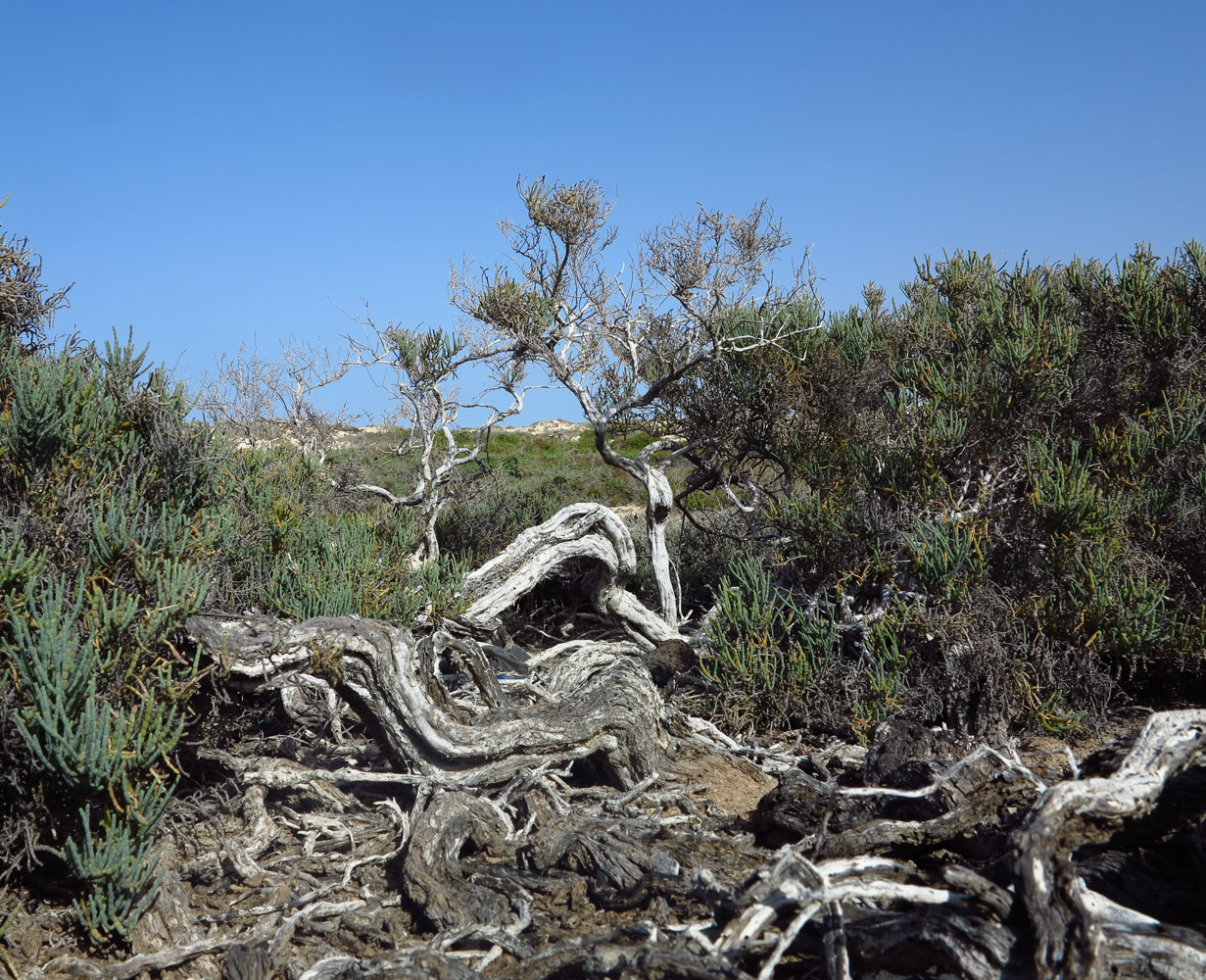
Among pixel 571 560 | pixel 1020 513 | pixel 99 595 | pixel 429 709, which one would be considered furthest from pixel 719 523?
pixel 99 595

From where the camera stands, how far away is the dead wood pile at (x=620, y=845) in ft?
10.7

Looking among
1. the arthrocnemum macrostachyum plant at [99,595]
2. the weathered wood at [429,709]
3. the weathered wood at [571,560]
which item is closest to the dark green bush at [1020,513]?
the weathered wood at [429,709]

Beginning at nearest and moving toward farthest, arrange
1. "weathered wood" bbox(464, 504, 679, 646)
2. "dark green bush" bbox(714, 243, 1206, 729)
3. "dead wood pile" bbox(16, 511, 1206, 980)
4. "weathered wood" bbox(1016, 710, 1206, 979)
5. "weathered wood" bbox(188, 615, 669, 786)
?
1. "weathered wood" bbox(1016, 710, 1206, 979)
2. "dead wood pile" bbox(16, 511, 1206, 980)
3. "weathered wood" bbox(188, 615, 669, 786)
4. "dark green bush" bbox(714, 243, 1206, 729)
5. "weathered wood" bbox(464, 504, 679, 646)

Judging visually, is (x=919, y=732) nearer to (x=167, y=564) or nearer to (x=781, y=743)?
(x=781, y=743)

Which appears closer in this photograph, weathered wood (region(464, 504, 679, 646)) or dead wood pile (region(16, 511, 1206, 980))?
dead wood pile (region(16, 511, 1206, 980))

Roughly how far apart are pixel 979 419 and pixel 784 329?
2.57 metres

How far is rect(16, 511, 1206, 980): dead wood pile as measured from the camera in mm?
3248

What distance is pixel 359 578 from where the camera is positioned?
7.35 metres

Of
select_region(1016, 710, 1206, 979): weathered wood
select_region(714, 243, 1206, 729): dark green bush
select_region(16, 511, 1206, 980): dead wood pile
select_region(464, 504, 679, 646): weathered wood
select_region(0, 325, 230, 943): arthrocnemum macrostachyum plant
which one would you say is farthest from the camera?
select_region(464, 504, 679, 646): weathered wood

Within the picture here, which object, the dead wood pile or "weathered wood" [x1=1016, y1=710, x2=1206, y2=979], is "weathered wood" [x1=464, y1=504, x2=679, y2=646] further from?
"weathered wood" [x1=1016, y1=710, x2=1206, y2=979]

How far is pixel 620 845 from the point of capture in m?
4.79

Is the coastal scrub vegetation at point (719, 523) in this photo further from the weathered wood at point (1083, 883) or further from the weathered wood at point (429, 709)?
the weathered wood at point (1083, 883)

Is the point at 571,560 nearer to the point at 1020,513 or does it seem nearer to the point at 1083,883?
the point at 1020,513

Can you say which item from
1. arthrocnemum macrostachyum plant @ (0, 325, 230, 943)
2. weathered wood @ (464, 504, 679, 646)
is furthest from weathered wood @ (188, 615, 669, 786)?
weathered wood @ (464, 504, 679, 646)
